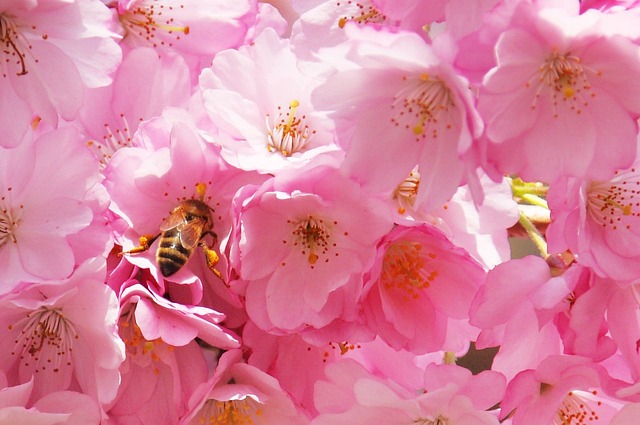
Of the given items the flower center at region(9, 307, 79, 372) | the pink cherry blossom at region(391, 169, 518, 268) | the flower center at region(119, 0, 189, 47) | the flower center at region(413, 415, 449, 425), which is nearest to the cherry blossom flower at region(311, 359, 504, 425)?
the flower center at region(413, 415, 449, 425)

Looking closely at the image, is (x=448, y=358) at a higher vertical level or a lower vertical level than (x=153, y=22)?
lower

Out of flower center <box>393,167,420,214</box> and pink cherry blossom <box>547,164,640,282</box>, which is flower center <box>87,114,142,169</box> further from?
pink cherry blossom <box>547,164,640,282</box>

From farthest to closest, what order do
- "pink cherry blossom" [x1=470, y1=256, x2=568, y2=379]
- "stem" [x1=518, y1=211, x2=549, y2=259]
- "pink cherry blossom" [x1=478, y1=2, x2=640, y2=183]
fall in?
"stem" [x1=518, y1=211, x2=549, y2=259] → "pink cherry blossom" [x1=470, y1=256, x2=568, y2=379] → "pink cherry blossom" [x1=478, y1=2, x2=640, y2=183]

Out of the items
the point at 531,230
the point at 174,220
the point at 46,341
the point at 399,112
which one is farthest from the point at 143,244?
the point at 531,230

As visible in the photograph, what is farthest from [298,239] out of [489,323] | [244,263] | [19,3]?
[19,3]

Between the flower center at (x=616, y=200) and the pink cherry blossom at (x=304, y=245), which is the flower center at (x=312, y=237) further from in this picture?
the flower center at (x=616, y=200)

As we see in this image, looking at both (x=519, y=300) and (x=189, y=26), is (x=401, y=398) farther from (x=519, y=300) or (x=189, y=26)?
(x=189, y=26)

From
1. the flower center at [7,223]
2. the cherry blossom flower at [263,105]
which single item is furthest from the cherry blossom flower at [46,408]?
the cherry blossom flower at [263,105]
